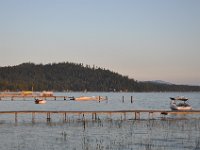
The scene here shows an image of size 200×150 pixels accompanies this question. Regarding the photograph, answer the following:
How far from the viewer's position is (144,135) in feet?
183

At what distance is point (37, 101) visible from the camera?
151375 millimetres

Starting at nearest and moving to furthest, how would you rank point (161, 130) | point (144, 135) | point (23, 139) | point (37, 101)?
1. point (23, 139)
2. point (144, 135)
3. point (161, 130)
4. point (37, 101)

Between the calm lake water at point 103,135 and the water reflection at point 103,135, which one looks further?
the water reflection at point 103,135

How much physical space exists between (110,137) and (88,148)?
9.87 meters

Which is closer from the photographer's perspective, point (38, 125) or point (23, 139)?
point (23, 139)

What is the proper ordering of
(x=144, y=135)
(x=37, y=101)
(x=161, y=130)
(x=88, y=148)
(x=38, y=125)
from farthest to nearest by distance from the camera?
(x=37, y=101) → (x=38, y=125) → (x=161, y=130) → (x=144, y=135) → (x=88, y=148)

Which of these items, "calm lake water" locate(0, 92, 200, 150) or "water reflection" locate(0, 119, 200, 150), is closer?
"calm lake water" locate(0, 92, 200, 150)

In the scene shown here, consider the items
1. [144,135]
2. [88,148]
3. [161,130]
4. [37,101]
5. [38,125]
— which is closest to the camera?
[88,148]

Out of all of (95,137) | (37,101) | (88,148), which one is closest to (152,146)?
(88,148)

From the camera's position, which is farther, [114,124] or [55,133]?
[114,124]

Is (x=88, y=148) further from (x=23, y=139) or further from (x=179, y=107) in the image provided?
(x=179, y=107)

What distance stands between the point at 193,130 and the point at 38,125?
74.8 feet

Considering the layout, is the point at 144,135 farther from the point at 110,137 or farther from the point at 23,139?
the point at 23,139

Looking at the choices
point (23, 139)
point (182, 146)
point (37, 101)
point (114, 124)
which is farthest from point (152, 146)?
point (37, 101)
